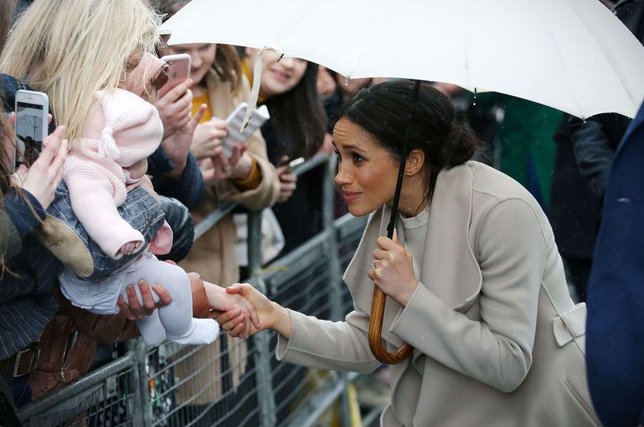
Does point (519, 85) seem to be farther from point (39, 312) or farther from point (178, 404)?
point (178, 404)

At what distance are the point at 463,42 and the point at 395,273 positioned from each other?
0.68 metres

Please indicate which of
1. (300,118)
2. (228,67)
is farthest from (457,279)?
(300,118)

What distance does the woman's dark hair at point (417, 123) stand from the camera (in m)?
3.41

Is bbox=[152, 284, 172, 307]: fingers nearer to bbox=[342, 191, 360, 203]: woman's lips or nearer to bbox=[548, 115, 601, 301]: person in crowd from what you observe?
bbox=[342, 191, 360, 203]: woman's lips

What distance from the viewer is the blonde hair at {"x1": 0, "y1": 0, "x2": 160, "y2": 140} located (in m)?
3.01

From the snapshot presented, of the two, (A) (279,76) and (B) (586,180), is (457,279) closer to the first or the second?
(B) (586,180)

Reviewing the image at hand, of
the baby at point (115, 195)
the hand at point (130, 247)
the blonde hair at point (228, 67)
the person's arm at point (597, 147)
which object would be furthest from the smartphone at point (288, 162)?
the hand at point (130, 247)

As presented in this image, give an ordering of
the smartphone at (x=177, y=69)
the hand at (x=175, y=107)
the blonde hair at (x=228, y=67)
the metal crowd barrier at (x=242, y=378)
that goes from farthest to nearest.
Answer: the blonde hair at (x=228, y=67) < the hand at (x=175, y=107) < the smartphone at (x=177, y=69) < the metal crowd barrier at (x=242, y=378)

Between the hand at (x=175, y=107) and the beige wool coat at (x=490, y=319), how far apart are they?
3.56 feet

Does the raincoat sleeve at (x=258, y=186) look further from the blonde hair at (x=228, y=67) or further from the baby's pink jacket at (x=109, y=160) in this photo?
the baby's pink jacket at (x=109, y=160)

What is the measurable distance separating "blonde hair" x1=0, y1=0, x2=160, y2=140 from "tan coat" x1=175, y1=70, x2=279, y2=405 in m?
1.79

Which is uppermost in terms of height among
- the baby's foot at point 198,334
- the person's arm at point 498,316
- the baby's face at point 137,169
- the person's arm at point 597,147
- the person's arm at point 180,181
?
the baby's face at point 137,169

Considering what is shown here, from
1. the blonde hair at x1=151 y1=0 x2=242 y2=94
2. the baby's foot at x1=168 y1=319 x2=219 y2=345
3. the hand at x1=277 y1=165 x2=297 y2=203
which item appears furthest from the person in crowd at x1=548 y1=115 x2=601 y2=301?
the baby's foot at x1=168 y1=319 x2=219 y2=345

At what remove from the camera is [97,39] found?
308 centimetres
